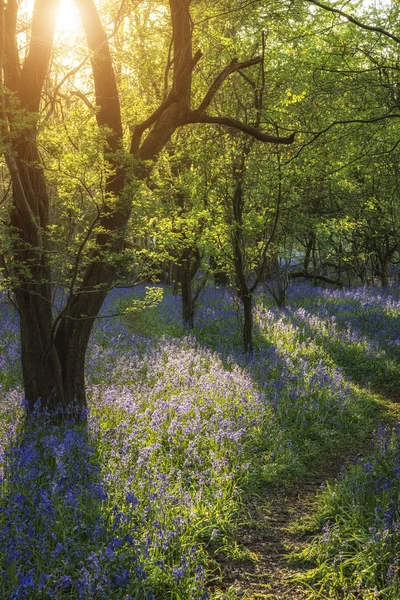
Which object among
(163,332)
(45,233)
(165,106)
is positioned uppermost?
(165,106)

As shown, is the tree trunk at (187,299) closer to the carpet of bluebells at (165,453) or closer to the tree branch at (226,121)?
the carpet of bluebells at (165,453)

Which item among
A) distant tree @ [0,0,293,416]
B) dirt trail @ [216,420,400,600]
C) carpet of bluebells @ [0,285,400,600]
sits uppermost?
distant tree @ [0,0,293,416]

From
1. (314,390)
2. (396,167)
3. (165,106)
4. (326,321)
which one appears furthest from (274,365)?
(396,167)

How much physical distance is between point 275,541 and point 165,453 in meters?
1.65

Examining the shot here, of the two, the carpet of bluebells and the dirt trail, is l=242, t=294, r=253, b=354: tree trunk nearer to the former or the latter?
the carpet of bluebells

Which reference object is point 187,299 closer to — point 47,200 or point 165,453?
point 47,200

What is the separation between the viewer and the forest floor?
13.9ft

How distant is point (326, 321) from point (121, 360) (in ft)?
20.8

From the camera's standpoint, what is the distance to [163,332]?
13.8 meters

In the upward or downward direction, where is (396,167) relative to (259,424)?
upward

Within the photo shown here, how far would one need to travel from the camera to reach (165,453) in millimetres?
6082

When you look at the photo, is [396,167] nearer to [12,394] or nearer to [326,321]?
[326,321]

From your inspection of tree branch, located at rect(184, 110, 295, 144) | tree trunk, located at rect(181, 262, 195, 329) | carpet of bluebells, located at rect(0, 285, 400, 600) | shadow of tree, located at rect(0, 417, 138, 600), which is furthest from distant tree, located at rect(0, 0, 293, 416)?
tree trunk, located at rect(181, 262, 195, 329)

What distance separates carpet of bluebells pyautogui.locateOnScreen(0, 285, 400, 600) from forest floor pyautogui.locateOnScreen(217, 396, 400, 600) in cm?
16
